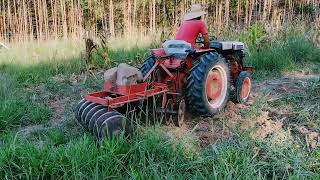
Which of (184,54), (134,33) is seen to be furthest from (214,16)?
(184,54)

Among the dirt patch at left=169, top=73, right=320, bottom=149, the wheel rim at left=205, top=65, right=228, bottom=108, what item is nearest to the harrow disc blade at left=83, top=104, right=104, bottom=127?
the dirt patch at left=169, top=73, right=320, bottom=149

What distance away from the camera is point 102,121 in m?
3.12

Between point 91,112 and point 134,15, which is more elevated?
point 134,15

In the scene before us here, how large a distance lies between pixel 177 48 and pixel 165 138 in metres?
1.17

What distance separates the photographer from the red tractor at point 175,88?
3385 mm

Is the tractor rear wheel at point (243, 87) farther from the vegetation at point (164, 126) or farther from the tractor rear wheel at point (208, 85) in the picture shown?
the tractor rear wheel at point (208, 85)

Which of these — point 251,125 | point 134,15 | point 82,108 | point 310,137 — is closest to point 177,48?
point 251,125

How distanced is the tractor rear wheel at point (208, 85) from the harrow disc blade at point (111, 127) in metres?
0.96

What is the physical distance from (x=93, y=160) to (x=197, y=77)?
56.7 inches

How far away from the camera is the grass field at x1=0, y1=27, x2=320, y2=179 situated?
9.07 ft

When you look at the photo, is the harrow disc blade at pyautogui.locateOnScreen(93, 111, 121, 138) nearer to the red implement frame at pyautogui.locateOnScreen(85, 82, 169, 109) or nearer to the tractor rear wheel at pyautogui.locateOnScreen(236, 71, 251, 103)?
the red implement frame at pyautogui.locateOnScreen(85, 82, 169, 109)

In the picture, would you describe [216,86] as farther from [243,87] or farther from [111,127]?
[111,127]

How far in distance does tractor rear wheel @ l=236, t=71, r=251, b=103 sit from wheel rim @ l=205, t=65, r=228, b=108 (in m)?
0.31

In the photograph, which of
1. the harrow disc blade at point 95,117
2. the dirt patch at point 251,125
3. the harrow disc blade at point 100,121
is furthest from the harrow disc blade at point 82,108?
the dirt patch at point 251,125
